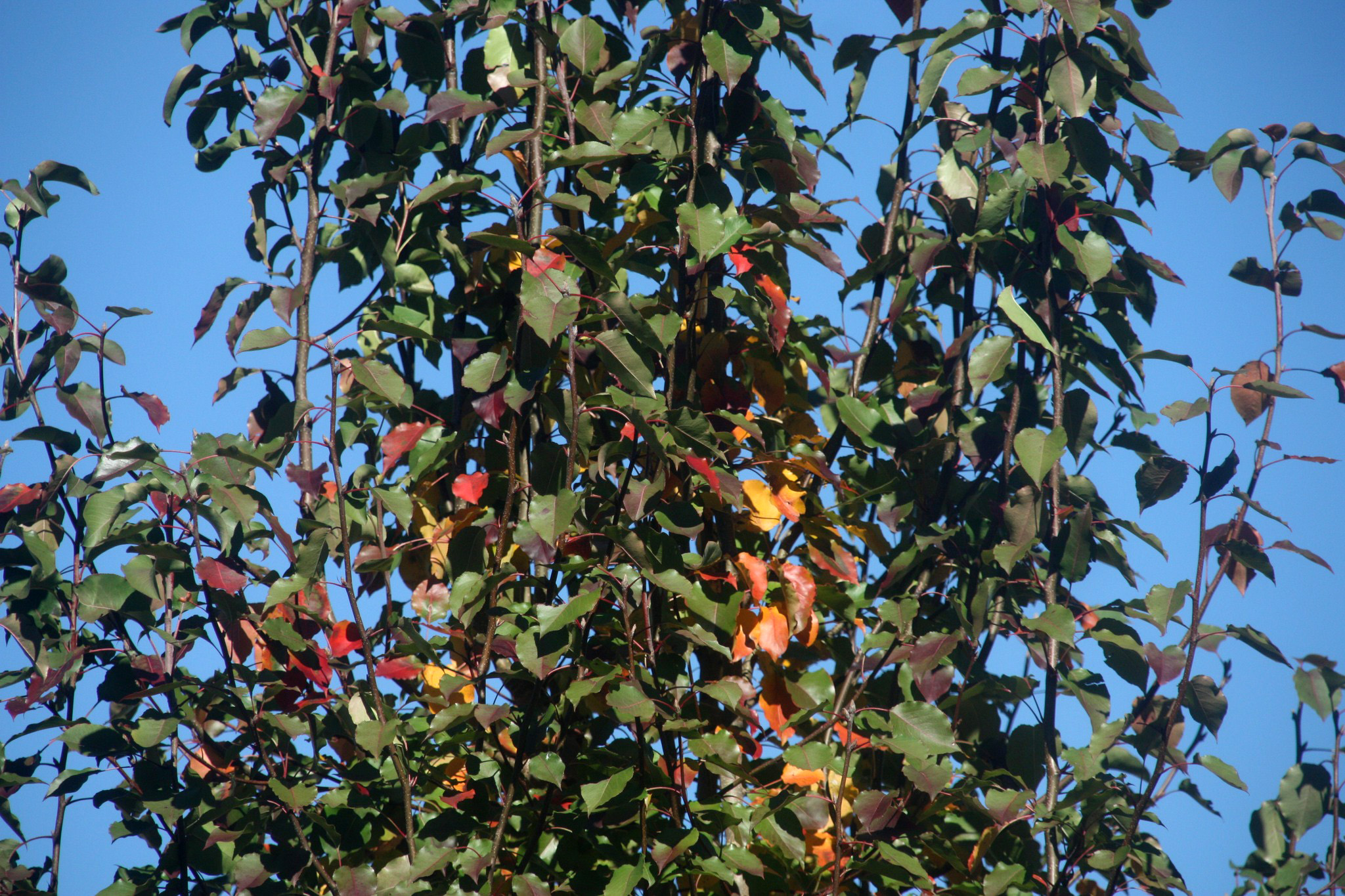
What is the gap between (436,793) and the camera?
174 cm

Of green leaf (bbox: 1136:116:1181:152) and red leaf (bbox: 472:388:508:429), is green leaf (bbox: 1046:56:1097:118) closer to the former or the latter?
green leaf (bbox: 1136:116:1181:152)

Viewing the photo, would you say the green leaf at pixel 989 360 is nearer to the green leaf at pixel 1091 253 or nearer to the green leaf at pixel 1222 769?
the green leaf at pixel 1091 253

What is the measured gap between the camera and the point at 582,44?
1696 mm

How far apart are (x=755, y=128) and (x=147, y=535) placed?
1150mm

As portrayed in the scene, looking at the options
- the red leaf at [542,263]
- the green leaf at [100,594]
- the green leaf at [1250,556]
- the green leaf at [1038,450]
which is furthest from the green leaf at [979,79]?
the green leaf at [100,594]

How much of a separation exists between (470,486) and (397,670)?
11.1 inches

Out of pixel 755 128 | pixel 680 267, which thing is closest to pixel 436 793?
pixel 680 267

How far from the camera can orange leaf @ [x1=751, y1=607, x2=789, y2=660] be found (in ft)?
5.32

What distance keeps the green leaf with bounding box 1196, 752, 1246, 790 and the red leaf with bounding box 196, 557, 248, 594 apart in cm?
139

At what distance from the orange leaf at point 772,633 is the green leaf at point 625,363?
0.40 metres

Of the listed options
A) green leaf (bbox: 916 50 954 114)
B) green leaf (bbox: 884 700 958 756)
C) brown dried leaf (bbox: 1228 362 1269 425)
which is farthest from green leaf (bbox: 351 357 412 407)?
brown dried leaf (bbox: 1228 362 1269 425)

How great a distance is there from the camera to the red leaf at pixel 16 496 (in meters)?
1.71

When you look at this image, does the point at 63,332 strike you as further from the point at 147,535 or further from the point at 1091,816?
the point at 1091,816

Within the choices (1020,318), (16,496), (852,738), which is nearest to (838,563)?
(852,738)
